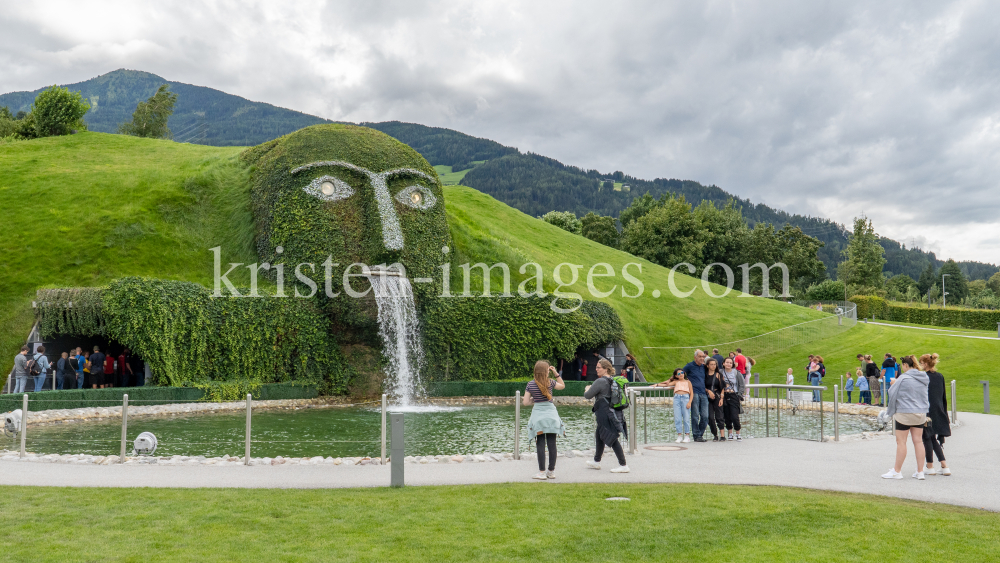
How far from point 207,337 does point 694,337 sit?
880 inches

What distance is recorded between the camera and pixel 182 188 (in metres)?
29.8

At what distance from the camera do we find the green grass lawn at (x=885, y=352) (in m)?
28.0

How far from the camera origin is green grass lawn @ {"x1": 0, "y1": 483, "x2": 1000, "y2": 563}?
225 inches

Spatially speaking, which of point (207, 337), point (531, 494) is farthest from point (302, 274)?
point (531, 494)

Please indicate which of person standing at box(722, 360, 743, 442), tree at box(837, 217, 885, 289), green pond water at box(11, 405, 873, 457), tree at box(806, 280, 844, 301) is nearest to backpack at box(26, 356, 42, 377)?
green pond water at box(11, 405, 873, 457)

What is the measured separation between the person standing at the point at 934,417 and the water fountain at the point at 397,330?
16.7m

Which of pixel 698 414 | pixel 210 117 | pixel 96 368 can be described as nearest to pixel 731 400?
pixel 698 414

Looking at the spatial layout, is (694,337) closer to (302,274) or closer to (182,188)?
(302,274)

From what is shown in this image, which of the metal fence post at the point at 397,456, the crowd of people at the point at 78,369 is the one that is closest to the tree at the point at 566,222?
the crowd of people at the point at 78,369

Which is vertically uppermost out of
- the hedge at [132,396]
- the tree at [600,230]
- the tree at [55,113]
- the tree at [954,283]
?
the tree at [55,113]

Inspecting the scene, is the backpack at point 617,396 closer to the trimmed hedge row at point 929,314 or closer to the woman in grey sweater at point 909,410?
the woman in grey sweater at point 909,410

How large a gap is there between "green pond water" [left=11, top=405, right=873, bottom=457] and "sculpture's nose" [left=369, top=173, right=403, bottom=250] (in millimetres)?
6468

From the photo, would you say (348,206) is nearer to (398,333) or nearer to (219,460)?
(398,333)

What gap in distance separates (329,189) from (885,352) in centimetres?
2664
